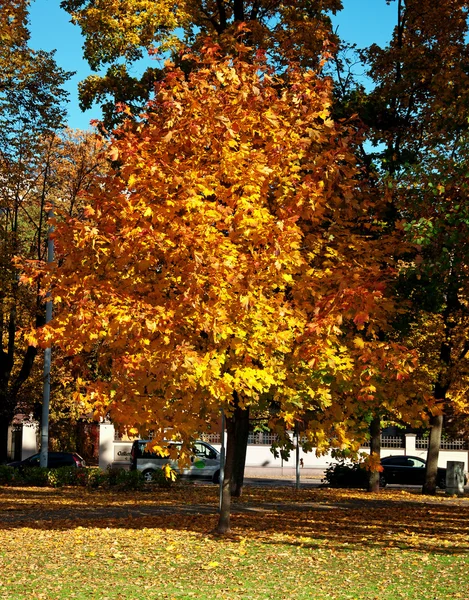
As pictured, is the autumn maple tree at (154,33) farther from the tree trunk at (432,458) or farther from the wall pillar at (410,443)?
the wall pillar at (410,443)

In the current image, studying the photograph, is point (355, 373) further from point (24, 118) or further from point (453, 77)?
point (24, 118)

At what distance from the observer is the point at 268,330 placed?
12930 millimetres

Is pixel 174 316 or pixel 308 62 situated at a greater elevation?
pixel 308 62

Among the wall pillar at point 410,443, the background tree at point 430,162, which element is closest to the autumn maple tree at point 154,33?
the background tree at point 430,162

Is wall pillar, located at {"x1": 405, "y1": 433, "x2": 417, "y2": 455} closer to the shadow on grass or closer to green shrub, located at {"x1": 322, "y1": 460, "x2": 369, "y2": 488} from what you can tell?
green shrub, located at {"x1": 322, "y1": 460, "x2": 369, "y2": 488}

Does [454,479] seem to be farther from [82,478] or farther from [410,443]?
[410,443]

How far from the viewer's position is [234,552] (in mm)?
12883

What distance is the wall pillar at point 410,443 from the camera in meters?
46.4

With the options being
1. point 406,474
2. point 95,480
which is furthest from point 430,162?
point 406,474

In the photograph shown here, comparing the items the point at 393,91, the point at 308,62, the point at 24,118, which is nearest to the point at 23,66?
the point at 24,118

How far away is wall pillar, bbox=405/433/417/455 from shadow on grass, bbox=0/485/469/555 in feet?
61.9

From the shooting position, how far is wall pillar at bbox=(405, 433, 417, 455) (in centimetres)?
4638

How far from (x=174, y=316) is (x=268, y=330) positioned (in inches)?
52.6

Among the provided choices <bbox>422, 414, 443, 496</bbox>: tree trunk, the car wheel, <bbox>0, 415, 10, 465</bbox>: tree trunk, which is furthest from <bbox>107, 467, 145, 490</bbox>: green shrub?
<bbox>422, 414, 443, 496</bbox>: tree trunk
